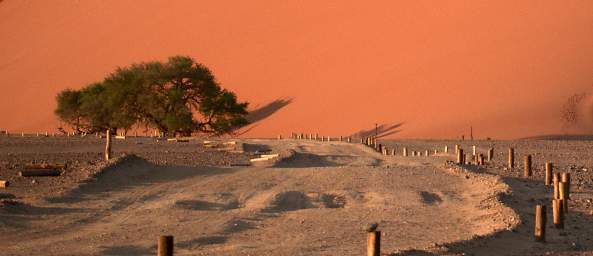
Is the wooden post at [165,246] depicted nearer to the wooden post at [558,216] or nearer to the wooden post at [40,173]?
the wooden post at [558,216]

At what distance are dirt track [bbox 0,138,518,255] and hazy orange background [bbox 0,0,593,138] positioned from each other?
3338 centimetres

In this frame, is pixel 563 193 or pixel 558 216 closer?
pixel 558 216

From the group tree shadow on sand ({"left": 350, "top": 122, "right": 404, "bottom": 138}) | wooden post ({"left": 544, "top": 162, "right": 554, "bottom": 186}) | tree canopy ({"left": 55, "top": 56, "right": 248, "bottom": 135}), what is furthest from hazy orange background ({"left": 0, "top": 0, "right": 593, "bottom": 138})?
wooden post ({"left": 544, "top": 162, "right": 554, "bottom": 186})

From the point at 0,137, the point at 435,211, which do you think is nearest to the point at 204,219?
the point at 435,211

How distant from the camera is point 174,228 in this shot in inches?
657

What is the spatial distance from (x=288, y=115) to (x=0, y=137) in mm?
27295

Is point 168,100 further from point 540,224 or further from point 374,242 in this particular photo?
point 374,242

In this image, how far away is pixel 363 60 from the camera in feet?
233

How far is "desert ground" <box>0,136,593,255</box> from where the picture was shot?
49.6 ft

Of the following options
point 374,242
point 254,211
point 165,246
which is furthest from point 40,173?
point 374,242

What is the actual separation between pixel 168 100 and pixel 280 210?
33012mm

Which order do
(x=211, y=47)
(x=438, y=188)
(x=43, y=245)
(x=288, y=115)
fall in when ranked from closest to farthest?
(x=43, y=245)
(x=438, y=188)
(x=288, y=115)
(x=211, y=47)

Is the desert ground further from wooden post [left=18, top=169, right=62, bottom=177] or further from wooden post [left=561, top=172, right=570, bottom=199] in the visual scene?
wooden post [left=561, top=172, right=570, bottom=199]

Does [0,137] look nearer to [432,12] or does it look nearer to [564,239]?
[564,239]
